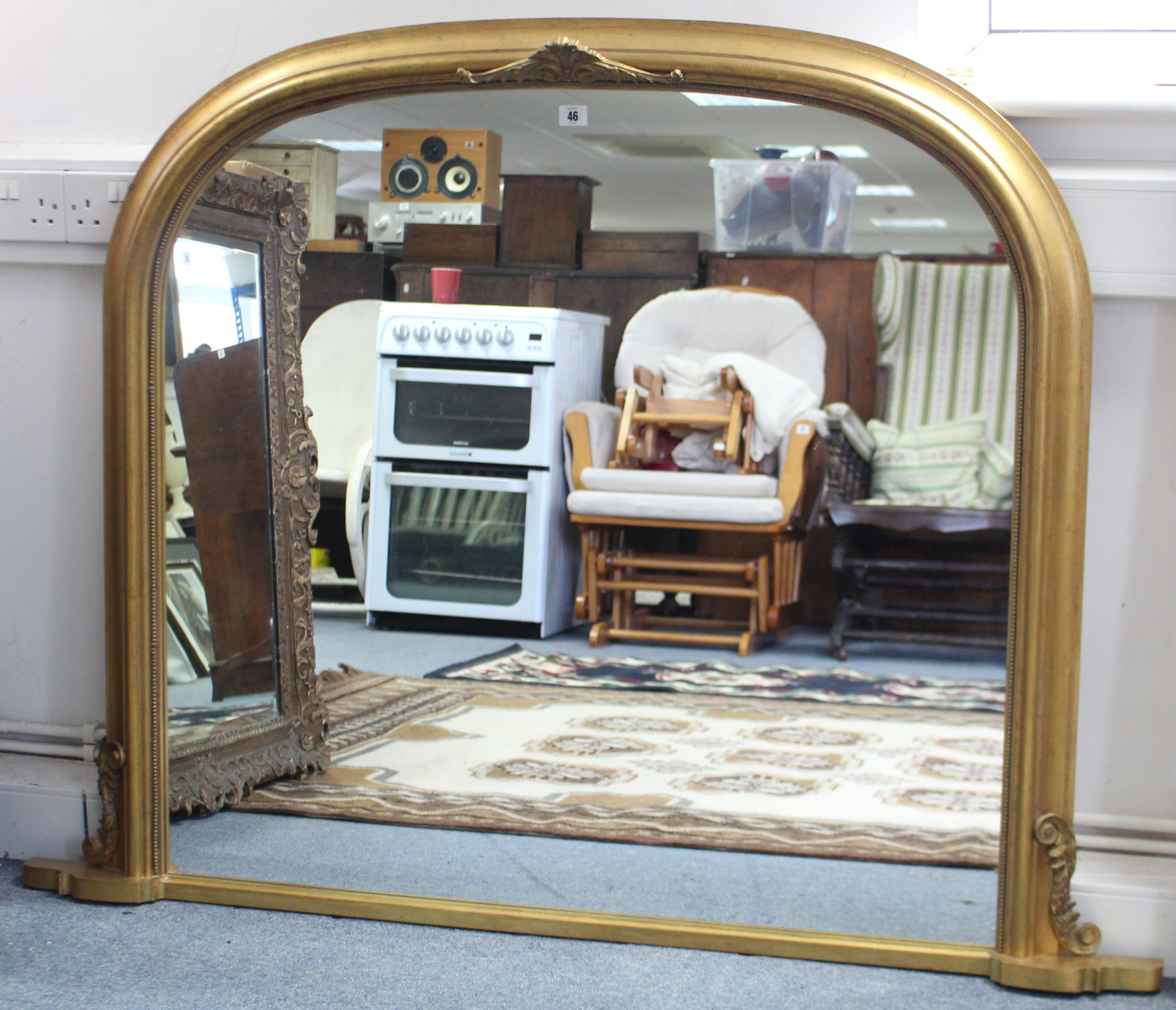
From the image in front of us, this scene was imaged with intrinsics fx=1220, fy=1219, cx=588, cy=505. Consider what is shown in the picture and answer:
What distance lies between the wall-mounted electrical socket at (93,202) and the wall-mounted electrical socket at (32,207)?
0.5 inches

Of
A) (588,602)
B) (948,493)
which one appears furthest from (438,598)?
(948,493)

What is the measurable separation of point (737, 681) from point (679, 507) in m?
0.65

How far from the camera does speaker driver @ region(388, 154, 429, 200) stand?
16.1 ft

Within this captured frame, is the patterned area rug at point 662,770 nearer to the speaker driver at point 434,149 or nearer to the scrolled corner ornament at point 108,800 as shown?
the scrolled corner ornament at point 108,800

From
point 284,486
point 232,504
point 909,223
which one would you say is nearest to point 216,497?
point 232,504

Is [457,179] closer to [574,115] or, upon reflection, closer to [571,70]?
[574,115]

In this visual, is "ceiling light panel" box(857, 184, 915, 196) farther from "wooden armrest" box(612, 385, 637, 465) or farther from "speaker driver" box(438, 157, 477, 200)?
"wooden armrest" box(612, 385, 637, 465)

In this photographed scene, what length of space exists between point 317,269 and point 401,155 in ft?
1.93

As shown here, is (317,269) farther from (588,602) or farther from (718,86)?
(718,86)

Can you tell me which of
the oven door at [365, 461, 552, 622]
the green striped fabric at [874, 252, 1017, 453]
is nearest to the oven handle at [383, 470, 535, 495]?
the oven door at [365, 461, 552, 622]

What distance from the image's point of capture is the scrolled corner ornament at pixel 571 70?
1.54m

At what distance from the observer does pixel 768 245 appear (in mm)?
4570

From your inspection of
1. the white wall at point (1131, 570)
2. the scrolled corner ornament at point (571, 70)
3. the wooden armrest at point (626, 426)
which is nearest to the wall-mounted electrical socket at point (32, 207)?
the scrolled corner ornament at point (571, 70)

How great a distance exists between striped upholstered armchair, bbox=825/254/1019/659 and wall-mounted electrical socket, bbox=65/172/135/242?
8.30 feet
